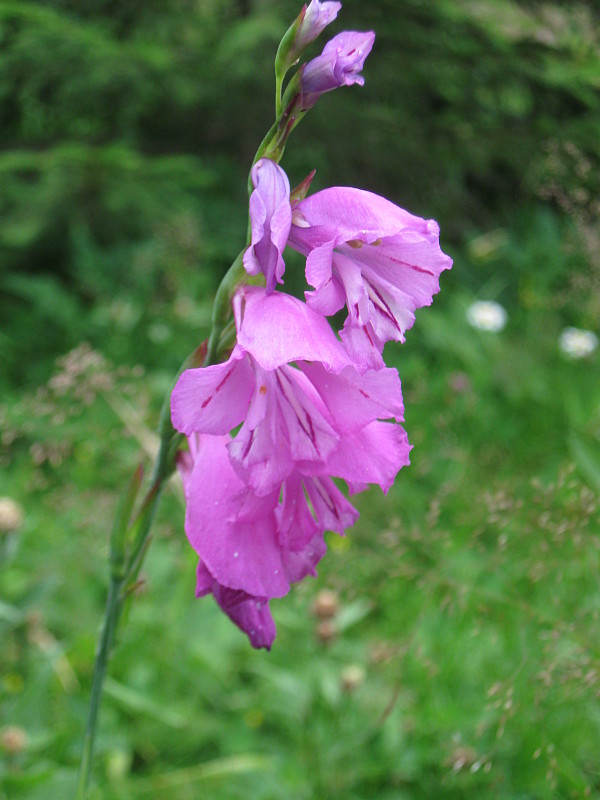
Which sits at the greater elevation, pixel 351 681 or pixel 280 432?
pixel 280 432

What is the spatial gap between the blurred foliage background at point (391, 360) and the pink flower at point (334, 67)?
25.0 inches

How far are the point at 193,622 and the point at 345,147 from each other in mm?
2935

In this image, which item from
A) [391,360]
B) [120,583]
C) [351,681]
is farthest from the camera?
[391,360]

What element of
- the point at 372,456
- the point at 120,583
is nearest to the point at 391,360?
the point at 120,583

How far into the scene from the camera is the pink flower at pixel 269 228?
27.2 inches

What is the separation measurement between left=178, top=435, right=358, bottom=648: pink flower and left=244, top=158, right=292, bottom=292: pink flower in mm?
195

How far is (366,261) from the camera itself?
2.46 feet

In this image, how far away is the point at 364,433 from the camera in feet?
2.54

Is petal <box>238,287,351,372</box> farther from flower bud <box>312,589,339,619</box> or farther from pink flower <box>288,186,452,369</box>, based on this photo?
flower bud <box>312,589,339,619</box>

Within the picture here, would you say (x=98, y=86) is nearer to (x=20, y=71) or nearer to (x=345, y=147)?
(x=20, y=71)

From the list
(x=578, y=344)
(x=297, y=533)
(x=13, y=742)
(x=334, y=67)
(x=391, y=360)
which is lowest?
(x=391, y=360)

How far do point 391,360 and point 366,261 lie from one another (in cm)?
290

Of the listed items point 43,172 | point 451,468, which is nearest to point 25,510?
point 451,468

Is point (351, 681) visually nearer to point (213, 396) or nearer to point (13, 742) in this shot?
point (13, 742)
